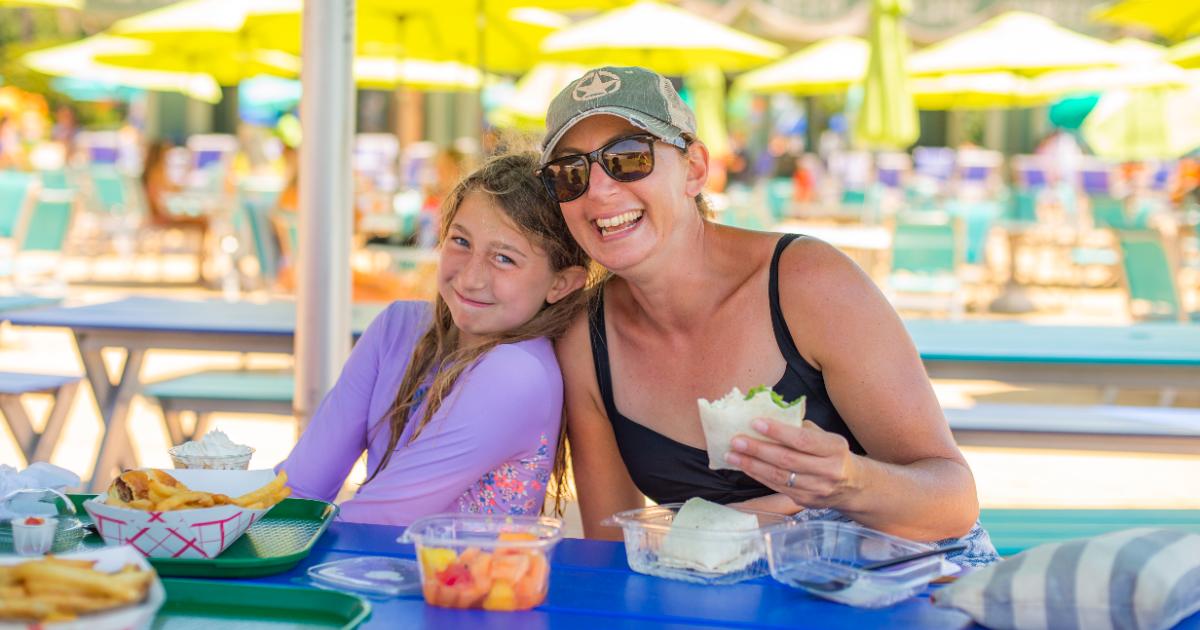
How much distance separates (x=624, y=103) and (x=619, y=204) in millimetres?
179

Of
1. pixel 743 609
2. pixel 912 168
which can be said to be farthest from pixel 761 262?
pixel 912 168

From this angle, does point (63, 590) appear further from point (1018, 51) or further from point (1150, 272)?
point (1018, 51)

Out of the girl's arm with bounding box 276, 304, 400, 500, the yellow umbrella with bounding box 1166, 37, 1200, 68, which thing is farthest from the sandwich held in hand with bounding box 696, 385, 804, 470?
the yellow umbrella with bounding box 1166, 37, 1200, 68

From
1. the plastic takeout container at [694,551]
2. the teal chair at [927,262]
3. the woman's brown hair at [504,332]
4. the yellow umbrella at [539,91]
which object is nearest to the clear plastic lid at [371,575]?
the plastic takeout container at [694,551]

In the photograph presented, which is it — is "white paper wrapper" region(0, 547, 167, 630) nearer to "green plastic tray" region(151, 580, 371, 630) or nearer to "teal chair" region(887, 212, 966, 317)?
"green plastic tray" region(151, 580, 371, 630)

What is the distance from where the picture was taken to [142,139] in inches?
993

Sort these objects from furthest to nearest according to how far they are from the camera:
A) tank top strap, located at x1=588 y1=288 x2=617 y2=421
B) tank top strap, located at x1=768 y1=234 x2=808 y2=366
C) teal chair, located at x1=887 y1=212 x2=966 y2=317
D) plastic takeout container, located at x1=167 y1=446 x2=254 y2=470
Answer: teal chair, located at x1=887 y1=212 x2=966 y2=317 → tank top strap, located at x1=588 y1=288 x2=617 y2=421 → tank top strap, located at x1=768 y1=234 x2=808 y2=366 → plastic takeout container, located at x1=167 y1=446 x2=254 y2=470

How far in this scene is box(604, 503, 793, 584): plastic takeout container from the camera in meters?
1.74

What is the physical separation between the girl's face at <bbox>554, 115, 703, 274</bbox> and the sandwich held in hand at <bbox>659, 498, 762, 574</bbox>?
0.61m

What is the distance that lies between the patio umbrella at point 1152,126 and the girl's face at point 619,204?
1098cm

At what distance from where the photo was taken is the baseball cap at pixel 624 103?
2.17 meters

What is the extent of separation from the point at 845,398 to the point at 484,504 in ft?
2.30

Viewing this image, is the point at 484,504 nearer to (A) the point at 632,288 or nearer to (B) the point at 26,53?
(A) the point at 632,288

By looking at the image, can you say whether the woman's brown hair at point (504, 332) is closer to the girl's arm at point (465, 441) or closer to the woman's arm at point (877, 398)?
the girl's arm at point (465, 441)
